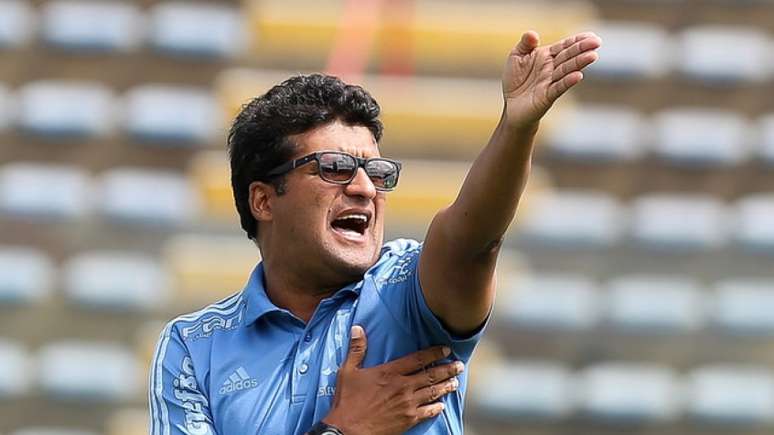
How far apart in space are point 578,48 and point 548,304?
5.85 meters

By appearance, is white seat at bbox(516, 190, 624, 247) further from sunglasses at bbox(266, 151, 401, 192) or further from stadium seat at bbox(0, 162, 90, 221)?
sunglasses at bbox(266, 151, 401, 192)

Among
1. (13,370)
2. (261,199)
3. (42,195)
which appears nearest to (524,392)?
(13,370)

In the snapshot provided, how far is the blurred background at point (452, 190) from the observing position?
7961mm

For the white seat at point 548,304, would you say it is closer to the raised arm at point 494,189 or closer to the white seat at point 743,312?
the white seat at point 743,312

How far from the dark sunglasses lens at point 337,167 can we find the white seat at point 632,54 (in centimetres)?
617

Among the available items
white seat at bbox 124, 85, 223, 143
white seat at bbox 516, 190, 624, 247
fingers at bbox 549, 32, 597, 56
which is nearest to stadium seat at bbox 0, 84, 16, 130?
white seat at bbox 124, 85, 223, 143

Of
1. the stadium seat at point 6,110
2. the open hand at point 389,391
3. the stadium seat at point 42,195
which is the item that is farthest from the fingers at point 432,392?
the stadium seat at point 6,110

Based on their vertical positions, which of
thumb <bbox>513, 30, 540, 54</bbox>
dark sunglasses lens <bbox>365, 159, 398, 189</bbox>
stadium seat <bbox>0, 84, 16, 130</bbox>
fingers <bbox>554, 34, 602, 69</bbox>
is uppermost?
stadium seat <bbox>0, 84, 16, 130</bbox>

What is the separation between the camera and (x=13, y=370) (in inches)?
313

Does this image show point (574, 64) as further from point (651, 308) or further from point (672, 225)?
point (672, 225)

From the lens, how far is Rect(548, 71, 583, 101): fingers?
91.7 inches

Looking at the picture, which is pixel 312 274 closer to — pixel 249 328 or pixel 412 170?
pixel 249 328

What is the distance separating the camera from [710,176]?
28.6 ft

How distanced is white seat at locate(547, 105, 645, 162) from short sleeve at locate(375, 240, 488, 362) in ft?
19.6
